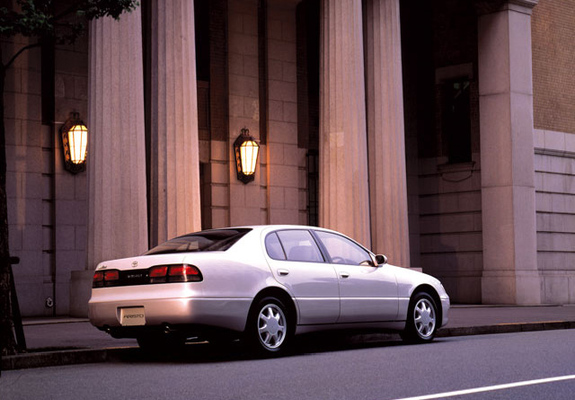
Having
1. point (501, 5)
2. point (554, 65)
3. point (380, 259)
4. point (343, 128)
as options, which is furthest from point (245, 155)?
point (380, 259)

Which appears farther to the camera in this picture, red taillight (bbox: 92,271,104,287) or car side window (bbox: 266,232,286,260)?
car side window (bbox: 266,232,286,260)

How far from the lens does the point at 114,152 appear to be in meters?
17.0

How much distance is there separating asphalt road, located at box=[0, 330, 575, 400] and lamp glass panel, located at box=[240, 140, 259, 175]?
34.1 ft

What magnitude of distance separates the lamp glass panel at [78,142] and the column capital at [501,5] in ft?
36.8

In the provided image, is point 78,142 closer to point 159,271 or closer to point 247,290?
point 159,271

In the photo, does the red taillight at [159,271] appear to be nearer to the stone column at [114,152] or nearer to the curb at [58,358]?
the curb at [58,358]

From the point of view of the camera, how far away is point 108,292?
1090cm

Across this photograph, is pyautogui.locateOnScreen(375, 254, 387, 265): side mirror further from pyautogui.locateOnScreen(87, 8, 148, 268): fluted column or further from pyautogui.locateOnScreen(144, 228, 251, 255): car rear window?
pyautogui.locateOnScreen(87, 8, 148, 268): fluted column

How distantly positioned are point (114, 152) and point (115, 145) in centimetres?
12

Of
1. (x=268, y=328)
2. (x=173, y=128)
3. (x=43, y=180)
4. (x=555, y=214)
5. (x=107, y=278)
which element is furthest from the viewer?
(x=555, y=214)

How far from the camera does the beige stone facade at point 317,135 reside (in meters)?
17.4

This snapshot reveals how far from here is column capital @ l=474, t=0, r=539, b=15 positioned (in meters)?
25.0

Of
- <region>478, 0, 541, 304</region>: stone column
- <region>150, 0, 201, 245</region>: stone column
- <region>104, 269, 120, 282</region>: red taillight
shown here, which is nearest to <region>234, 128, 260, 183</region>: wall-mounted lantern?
<region>150, 0, 201, 245</region>: stone column

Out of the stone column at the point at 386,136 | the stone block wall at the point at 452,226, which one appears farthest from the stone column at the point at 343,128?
the stone block wall at the point at 452,226
